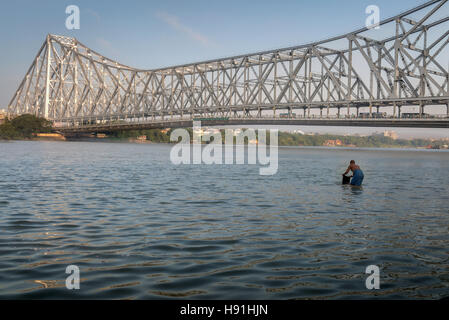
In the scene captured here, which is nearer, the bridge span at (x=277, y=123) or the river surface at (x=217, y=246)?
the river surface at (x=217, y=246)

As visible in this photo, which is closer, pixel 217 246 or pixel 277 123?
pixel 217 246

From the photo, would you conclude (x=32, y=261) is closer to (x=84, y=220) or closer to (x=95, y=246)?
(x=95, y=246)

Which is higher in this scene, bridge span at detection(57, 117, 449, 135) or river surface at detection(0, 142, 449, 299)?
bridge span at detection(57, 117, 449, 135)

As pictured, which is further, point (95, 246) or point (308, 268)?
point (95, 246)

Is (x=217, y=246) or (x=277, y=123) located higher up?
(x=277, y=123)

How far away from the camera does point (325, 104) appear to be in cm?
9369

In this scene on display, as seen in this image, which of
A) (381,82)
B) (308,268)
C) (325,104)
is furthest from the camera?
(325,104)

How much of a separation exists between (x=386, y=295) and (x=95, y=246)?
16.9 ft

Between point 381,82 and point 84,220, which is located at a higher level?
point 381,82

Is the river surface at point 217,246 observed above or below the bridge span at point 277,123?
below

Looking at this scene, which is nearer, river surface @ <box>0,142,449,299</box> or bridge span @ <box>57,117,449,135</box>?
river surface @ <box>0,142,449,299</box>

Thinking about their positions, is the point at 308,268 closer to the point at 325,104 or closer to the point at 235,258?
the point at 235,258
